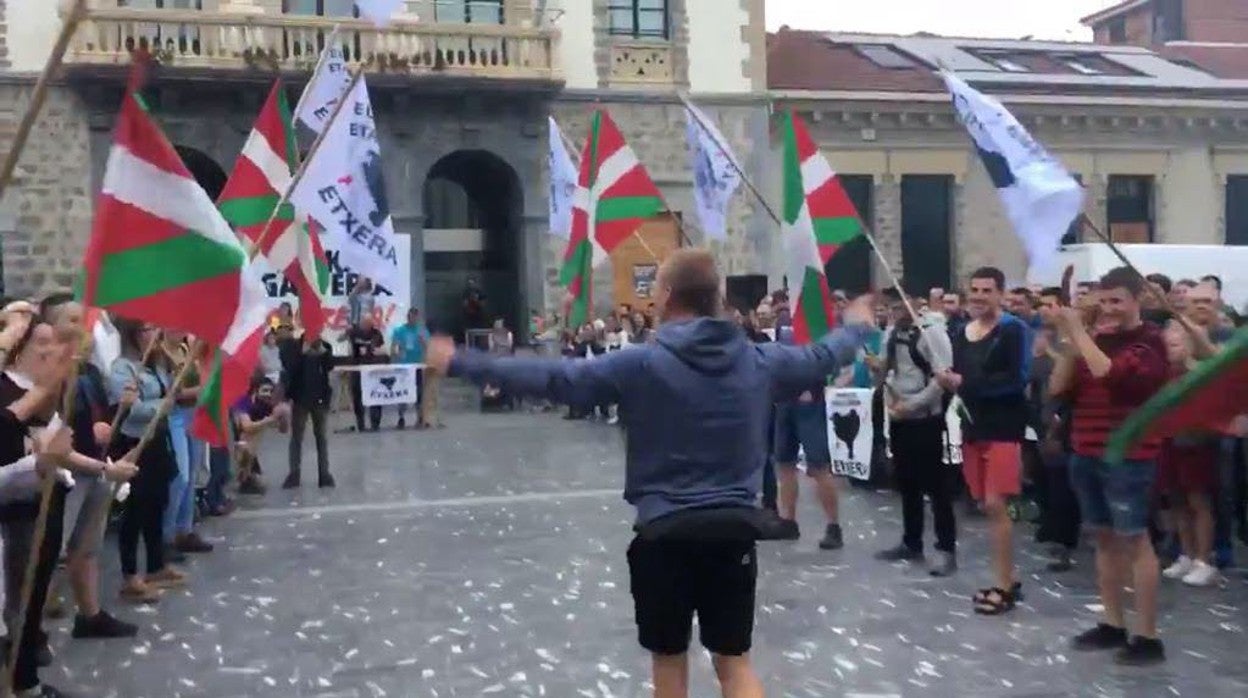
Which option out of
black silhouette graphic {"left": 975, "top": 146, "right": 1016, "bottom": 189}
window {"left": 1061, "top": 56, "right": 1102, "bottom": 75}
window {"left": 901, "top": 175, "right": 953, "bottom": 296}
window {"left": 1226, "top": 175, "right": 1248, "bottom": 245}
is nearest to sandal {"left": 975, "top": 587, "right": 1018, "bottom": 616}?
black silhouette graphic {"left": 975, "top": 146, "right": 1016, "bottom": 189}

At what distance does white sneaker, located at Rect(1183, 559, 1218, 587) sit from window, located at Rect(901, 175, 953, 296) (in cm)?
2246

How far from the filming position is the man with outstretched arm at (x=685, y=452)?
194 inches

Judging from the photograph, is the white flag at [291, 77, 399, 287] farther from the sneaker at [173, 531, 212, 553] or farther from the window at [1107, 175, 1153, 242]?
the window at [1107, 175, 1153, 242]

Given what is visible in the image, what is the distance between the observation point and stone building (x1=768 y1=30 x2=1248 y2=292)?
30.7 metres

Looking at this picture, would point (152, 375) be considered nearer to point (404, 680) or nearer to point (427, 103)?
point (404, 680)

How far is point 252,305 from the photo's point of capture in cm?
556

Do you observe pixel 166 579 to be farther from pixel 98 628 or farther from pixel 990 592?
pixel 990 592

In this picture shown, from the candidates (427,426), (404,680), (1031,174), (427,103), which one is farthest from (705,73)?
(404,680)

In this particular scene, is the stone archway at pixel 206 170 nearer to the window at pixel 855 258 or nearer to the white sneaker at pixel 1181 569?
the window at pixel 855 258

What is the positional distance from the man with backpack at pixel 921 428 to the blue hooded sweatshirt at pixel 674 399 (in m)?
4.39

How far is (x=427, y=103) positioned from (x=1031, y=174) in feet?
66.0

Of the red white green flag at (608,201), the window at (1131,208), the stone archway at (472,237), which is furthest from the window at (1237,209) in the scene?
the red white green flag at (608,201)

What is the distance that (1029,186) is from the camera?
8391 mm

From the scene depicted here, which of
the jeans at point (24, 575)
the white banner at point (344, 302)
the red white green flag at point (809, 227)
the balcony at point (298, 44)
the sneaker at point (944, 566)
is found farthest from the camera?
the balcony at point (298, 44)
